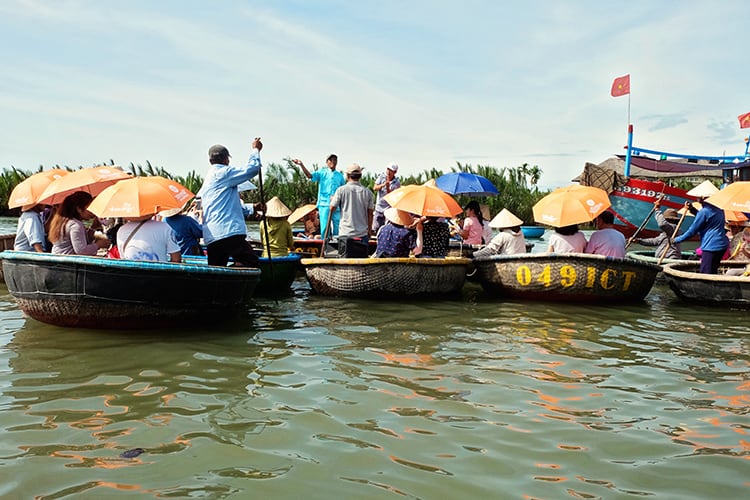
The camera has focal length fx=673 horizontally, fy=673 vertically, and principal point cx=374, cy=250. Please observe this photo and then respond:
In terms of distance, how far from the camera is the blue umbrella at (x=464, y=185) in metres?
13.5

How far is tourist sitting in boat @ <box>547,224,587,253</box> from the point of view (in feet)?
29.3

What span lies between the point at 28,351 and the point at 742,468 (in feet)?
17.7

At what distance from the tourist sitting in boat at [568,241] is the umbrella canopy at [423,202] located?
1420mm

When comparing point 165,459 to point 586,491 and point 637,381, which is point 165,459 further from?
point 637,381

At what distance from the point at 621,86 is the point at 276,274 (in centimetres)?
1345

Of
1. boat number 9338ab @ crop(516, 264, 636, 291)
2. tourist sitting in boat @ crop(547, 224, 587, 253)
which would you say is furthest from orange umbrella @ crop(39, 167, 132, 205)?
tourist sitting in boat @ crop(547, 224, 587, 253)

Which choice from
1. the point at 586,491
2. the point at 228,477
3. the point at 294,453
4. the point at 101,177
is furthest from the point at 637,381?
the point at 101,177

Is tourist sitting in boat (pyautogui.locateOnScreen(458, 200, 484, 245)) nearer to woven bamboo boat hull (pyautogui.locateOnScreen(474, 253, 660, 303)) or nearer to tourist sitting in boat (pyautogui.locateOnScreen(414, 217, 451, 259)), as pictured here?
tourist sitting in boat (pyautogui.locateOnScreen(414, 217, 451, 259))

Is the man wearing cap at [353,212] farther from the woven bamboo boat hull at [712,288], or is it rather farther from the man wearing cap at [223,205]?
the woven bamboo boat hull at [712,288]

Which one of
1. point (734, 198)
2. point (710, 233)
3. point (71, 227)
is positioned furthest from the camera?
point (710, 233)

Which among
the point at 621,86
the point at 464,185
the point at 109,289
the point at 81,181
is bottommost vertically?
the point at 109,289

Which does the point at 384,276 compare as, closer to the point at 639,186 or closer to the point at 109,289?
the point at 109,289

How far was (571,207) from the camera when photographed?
28.6 feet

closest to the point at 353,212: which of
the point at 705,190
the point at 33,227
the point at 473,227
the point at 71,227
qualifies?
the point at 473,227
